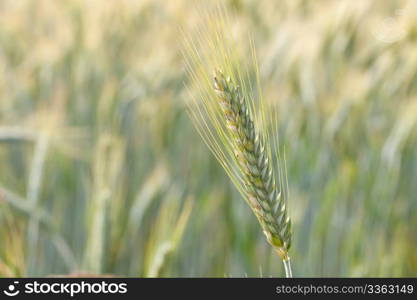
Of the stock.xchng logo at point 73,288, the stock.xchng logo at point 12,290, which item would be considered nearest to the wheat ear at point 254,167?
the stock.xchng logo at point 73,288

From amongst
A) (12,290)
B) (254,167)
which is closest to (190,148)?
(12,290)

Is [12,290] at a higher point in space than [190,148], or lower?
lower

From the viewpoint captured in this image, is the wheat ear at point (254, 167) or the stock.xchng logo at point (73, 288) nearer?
the wheat ear at point (254, 167)

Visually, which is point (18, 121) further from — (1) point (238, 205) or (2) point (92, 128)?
(1) point (238, 205)

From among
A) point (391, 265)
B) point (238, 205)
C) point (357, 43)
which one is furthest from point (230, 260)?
point (357, 43)

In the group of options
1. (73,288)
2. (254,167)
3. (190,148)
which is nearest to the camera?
(254,167)

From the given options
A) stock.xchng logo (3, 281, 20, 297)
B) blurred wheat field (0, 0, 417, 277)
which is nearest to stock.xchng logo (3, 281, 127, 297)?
stock.xchng logo (3, 281, 20, 297)

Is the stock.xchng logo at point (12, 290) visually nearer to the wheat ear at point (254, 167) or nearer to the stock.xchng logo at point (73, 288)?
the stock.xchng logo at point (73, 288)

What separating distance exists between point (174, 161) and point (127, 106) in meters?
0.27

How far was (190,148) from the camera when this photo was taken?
99.4 inches

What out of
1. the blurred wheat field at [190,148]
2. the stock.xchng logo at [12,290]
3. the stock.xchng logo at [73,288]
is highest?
the blurred wheat field at [190,148]

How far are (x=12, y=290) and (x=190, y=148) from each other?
1313 millimetres

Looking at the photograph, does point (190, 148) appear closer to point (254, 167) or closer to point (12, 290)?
point (12, 290)

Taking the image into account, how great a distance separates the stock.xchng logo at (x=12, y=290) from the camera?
1261 mm
